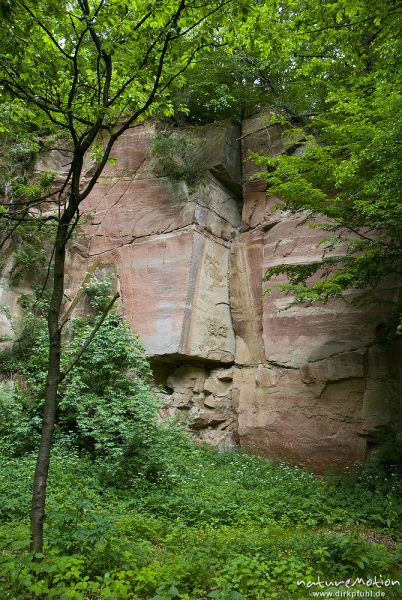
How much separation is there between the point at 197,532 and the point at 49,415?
312 cm

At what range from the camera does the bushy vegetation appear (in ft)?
13.5

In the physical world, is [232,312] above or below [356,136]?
below

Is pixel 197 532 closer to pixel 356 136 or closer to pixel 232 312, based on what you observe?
pixel 356 136

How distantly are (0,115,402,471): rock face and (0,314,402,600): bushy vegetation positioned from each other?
1.04 metres

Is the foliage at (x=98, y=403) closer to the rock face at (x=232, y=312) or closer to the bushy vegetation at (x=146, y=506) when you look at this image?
the bushy vegetation at (x=146, y=506)

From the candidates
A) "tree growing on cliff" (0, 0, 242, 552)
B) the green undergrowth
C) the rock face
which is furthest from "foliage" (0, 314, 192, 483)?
"tree growing on cliff" (0, 0, 242, 552)

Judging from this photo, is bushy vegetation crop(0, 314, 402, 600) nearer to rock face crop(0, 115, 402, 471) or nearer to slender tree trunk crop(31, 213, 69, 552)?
slender tree trunk crop(31, 213, 69, 552)

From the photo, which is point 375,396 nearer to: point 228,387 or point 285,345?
point 285,345

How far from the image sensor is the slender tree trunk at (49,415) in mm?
3848

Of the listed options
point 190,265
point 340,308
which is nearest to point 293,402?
point 340,308

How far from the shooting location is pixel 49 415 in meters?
4.00

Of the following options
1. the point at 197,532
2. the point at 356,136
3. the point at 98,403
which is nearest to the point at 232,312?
the point at 98,403

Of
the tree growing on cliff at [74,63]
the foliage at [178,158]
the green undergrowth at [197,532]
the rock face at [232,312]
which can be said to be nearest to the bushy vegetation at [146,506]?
the green undergrowth at [197,532]

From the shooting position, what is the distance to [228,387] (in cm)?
1229
